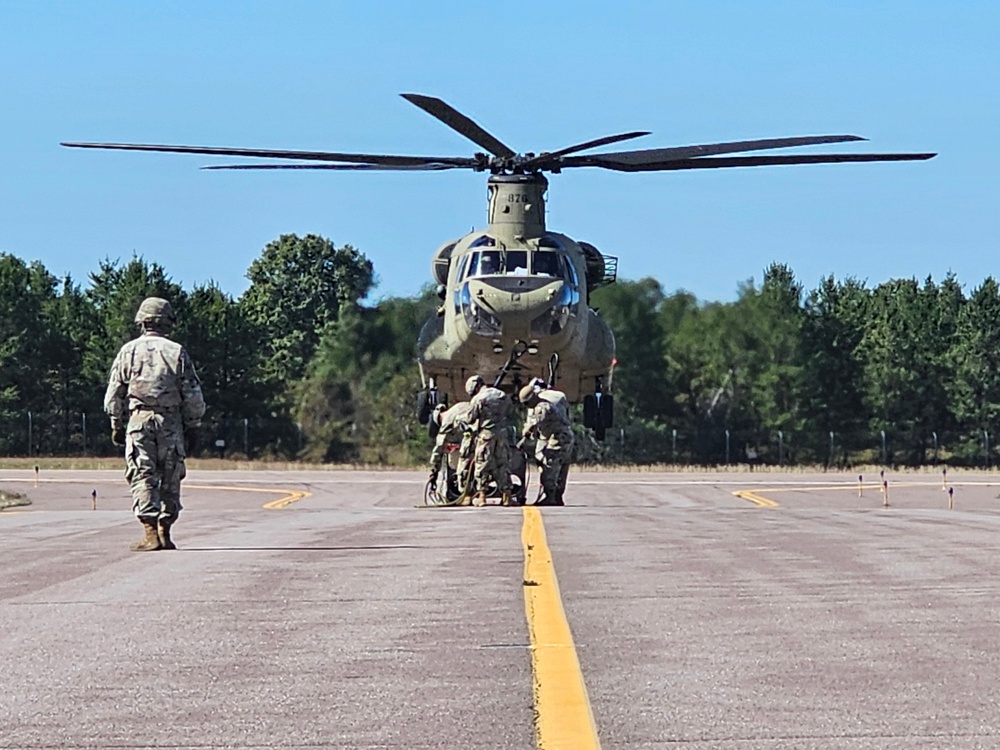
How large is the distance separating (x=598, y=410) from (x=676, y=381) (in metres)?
50.0

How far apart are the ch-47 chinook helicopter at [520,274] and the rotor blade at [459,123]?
0.7 inches

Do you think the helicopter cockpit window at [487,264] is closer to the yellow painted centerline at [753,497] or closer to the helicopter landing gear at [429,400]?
the helicopter landing gear at [429,400]

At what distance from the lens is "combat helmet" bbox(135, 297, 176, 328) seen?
12.8m

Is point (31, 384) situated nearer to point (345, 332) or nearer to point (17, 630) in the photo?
point (345, 332)

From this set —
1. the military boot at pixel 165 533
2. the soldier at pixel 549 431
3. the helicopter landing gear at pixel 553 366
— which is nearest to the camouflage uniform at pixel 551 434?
the soldier at pixel 549 431

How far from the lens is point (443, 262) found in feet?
103

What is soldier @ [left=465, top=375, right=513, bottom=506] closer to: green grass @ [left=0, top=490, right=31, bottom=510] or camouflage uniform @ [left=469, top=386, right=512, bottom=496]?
camouflage uniform @ [left=469, top=386, right=512, bottom=496]

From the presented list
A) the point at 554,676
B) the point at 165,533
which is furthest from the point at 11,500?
the point at 554,676

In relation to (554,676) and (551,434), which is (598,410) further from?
(554,676)

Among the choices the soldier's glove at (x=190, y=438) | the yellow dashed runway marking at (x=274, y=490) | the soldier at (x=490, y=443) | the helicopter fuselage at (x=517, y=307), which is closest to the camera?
the soldier's glove at (x=190, y=438)

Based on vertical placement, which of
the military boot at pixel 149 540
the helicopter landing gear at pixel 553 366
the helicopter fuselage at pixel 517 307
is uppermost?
the helicopter fuselage at pixel 517 307

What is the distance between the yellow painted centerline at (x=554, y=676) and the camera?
5117 mm

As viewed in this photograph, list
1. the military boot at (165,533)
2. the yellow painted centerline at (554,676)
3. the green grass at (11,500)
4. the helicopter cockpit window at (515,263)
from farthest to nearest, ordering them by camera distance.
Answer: the green grass at (11,500)
the helicopter cockpit window at (515,263)
the military boot at (165,533)
the yellow painted centerline at (554,676)

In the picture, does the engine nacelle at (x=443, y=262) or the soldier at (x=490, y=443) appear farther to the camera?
the engine nacelle at (x=443, y=262)
